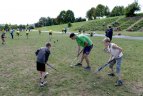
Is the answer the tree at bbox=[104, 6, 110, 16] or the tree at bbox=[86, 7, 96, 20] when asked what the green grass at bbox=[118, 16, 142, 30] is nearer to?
the tree at bbox=[104, 6, 110, 16]

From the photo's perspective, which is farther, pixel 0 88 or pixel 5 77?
pixel 5 77

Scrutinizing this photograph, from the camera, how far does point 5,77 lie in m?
12.0

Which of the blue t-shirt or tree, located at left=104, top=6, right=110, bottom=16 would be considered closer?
the blue t-shirt

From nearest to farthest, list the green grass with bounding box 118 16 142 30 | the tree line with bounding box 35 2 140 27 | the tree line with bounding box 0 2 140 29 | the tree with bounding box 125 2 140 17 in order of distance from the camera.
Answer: the green grass with bounding box 118 16 142 30, the tree with bounding box 125 2 140 17, the tree line with bounding box 0 2 140 29, the tree line with bounding box 35 2 140 27

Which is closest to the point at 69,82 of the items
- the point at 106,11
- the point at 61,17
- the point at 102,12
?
the point at 102,12

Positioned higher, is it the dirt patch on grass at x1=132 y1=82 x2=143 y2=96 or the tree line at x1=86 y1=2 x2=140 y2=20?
the tree line at x1=86 y1=2 x2=140 y2=20

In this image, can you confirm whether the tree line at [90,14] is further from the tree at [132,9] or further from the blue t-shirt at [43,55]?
the blue t-shirt at [43,55]

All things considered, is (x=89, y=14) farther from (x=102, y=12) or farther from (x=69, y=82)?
(x=69, y=82)

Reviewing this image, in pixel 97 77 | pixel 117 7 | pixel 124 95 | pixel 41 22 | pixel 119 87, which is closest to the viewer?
pixel 124 95

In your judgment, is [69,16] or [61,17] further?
[61,17]

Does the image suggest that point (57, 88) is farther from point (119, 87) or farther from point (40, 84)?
point (119, 87)

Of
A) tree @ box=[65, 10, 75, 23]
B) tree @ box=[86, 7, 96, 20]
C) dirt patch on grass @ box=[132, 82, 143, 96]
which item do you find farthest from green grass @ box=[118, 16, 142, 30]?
tree @ box=[65, 10, 75, 23]

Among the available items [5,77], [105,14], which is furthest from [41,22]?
[5,77]

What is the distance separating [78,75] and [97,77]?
0.92 metres
